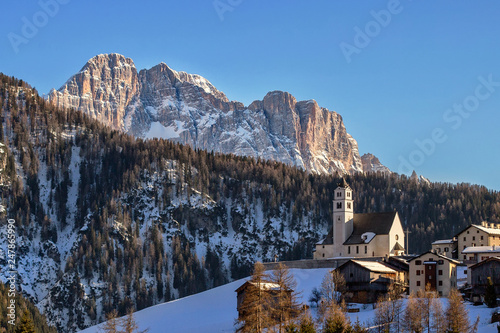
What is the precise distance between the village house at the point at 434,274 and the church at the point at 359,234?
26.6 meters

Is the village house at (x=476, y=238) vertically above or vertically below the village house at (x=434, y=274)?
above

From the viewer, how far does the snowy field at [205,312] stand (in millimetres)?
132875

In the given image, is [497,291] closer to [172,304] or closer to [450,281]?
[450,281]

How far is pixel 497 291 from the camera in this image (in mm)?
114938

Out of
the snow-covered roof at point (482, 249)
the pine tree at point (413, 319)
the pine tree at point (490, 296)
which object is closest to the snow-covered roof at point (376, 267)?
the snow-covered roof at point (482, 249)

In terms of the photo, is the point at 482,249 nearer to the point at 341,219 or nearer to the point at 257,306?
the point at 341,219

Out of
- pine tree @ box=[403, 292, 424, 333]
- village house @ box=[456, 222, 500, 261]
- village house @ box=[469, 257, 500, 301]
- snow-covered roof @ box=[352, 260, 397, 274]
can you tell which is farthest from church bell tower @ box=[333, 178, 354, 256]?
pine tree @ box=[403, 292, 424, 333]

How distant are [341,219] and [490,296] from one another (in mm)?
58844

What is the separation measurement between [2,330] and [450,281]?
99.1m

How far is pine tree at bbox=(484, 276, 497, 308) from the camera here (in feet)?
356

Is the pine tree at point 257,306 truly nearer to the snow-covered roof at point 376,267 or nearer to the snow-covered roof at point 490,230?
the snow-covered roof at point 376,267

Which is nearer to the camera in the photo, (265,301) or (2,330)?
(265,301)

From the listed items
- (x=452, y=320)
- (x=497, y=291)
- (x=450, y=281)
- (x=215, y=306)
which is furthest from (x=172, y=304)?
(x=452, y=320)

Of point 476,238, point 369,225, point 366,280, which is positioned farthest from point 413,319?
point 369,225
